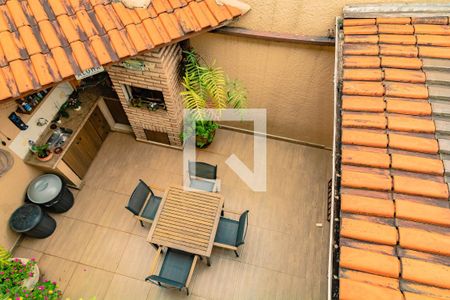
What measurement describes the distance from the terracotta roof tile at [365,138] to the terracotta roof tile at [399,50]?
149 cm

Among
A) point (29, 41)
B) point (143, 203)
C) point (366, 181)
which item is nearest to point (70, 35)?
point (29, 41)

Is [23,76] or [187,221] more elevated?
[23,76]

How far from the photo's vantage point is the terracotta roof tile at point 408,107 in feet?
13.6

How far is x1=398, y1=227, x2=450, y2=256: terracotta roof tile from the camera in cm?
326

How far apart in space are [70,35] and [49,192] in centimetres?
388

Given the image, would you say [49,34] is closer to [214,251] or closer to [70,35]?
[70,35]

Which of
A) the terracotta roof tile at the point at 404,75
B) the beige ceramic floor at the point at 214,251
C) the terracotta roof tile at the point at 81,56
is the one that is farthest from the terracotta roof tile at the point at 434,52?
the terracotta roof tile at the point at 81,56

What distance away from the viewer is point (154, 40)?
5.10m

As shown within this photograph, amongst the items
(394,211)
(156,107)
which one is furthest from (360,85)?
(156,107)

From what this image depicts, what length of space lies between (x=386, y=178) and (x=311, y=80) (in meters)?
3.60

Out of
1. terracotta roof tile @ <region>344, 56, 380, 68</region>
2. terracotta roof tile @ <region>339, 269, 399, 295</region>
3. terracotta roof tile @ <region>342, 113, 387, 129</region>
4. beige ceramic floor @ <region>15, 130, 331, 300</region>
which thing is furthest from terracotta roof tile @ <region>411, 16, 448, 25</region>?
terracotta roof tile @ <region>339, 269, 399, 295</region>

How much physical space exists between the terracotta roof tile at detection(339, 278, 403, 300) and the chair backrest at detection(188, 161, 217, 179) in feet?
13.8

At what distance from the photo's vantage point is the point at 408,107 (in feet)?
13.7

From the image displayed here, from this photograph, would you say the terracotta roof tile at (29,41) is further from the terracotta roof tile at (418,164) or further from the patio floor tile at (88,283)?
the terracotta roof tile at (418,164)
